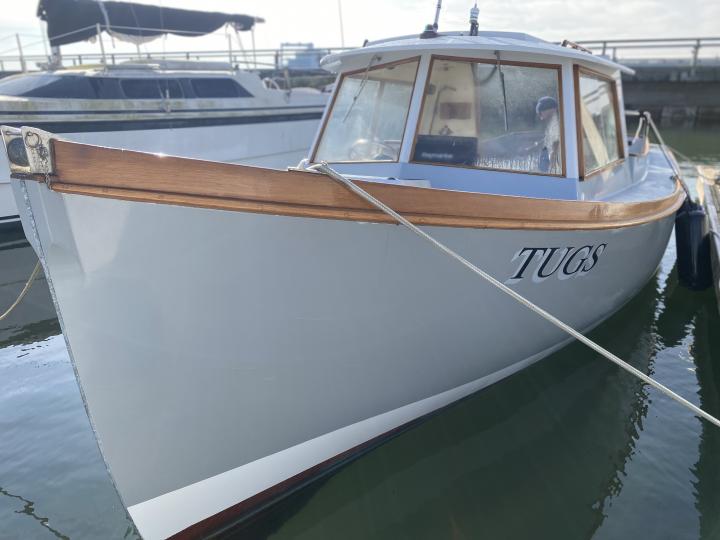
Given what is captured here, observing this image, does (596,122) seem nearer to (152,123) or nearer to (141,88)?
(152,123)

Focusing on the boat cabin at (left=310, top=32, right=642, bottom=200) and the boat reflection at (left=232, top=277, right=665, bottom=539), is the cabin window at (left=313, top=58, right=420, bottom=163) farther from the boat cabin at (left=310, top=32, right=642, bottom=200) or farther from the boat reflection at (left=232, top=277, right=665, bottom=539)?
the boat reflection at (left=232, top=277, right=665, bottom=539)

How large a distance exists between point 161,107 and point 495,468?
960 cm

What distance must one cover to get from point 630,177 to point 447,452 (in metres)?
3.62

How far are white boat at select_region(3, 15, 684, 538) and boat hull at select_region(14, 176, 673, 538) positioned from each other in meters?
0.01

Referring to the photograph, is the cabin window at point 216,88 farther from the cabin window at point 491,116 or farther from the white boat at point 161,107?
the cabin window at point 491,116

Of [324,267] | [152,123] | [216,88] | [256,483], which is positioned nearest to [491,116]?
[324,267]

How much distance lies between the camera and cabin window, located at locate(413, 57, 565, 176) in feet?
13.5

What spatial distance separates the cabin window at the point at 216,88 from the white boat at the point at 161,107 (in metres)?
0.02

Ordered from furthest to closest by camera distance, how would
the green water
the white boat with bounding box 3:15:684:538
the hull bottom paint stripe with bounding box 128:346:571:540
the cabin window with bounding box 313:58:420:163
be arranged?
the cabin window with bounding box 313:58:420:163 → the green water → the hull bottom paint stripe with bounding box 128:346:571:540 → the white boat with bounding box 3:15:684:538

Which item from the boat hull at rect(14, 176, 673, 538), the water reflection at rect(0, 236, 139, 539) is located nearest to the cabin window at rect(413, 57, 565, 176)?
the boat hull at rect(14, 176, 673, 538)

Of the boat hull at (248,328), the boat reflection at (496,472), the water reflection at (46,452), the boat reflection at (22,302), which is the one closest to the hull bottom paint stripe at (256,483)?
the boat hull at (248,328)

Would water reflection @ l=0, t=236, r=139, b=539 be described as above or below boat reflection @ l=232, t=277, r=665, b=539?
above

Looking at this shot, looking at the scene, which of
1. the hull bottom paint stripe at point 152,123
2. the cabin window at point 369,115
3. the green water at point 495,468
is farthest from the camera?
the hull bottom paint stripe at point 152,123

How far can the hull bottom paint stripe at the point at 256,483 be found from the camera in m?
3.08
